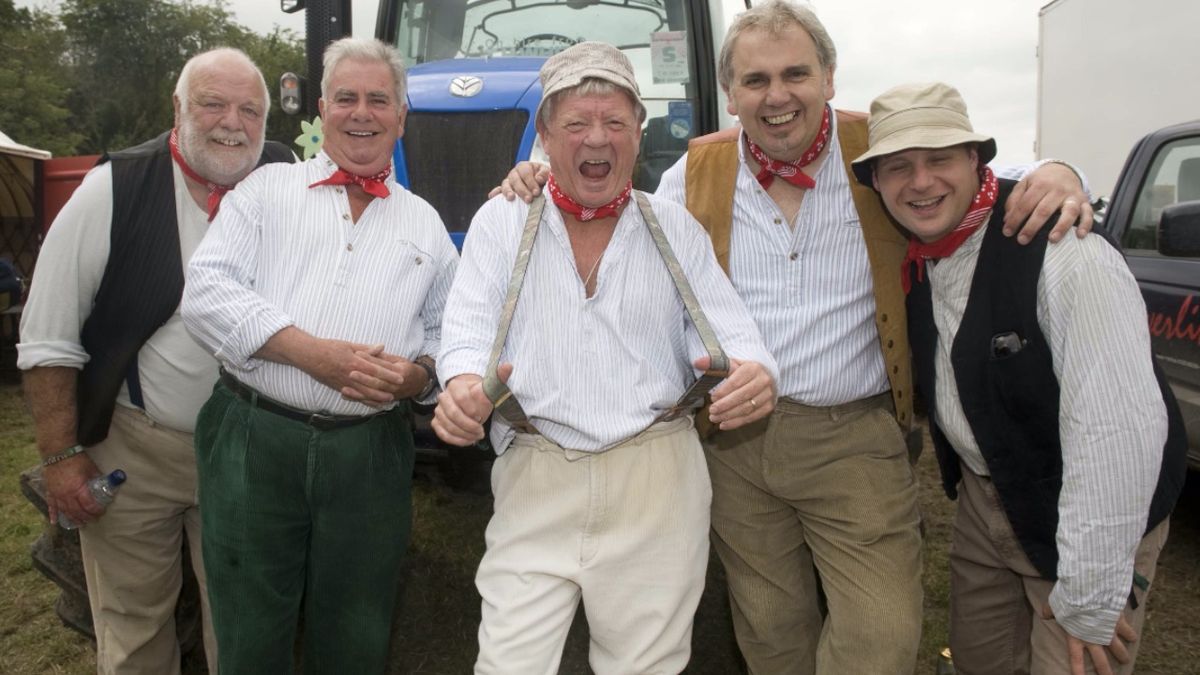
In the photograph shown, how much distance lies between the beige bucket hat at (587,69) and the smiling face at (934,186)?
0.72m

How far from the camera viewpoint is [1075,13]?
30.8 ft

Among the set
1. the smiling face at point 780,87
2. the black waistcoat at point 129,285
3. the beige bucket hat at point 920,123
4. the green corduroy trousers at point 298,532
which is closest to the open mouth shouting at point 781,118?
the smiling face at point 780,87

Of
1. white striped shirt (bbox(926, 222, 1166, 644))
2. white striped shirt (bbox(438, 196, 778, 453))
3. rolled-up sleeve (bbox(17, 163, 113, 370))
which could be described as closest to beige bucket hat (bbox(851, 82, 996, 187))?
white striped shirt (bbox(926, 222, 1166, 644))

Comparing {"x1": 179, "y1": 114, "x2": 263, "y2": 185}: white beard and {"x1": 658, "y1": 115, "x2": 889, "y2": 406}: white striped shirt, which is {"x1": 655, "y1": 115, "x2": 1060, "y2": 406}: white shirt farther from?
{"x1": 179, "y1": 114, "x2": 263, "y2": 185}: white beard

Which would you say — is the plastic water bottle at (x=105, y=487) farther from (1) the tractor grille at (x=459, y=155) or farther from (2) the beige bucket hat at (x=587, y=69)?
(1) the tractor grille at (x=459, y=155)

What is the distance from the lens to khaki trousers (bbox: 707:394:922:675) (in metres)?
2.39

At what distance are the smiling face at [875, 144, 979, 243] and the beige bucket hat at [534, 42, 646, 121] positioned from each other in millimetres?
715

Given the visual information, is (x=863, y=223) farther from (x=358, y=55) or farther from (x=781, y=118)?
(x=358, y=55)

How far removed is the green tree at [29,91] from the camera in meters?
26.1

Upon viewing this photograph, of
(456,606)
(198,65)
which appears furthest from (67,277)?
(456,606)

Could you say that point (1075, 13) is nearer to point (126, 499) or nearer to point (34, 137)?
point (126, 499)

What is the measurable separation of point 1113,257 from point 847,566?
1.04m

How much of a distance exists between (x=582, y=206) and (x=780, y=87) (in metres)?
0.71

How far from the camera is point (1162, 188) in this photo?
15.8 feet
